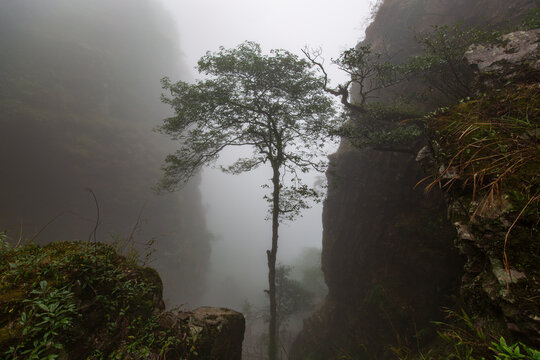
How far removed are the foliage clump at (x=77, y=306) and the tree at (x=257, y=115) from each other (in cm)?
472

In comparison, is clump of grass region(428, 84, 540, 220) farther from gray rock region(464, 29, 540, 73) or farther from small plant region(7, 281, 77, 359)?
small plant region(7, 281, 77, 359)

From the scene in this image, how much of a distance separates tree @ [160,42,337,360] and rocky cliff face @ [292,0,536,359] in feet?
6.28

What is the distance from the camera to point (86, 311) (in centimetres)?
273

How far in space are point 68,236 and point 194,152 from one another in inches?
796

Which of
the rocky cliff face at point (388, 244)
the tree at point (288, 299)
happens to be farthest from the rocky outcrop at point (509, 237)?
the tree at point (288, 299)

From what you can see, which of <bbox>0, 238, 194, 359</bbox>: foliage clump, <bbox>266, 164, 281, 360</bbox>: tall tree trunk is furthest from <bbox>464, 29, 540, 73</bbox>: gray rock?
<bbox>0, 238, 194, 359</bbox>: foliage clump

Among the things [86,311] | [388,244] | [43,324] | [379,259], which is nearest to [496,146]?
[43,324]

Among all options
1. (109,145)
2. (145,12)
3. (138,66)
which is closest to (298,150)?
(109,145)

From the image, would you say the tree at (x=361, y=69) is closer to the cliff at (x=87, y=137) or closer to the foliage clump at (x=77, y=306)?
the foliage clump at (x=77, y=306)

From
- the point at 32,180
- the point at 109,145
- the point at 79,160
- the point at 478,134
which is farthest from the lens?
the point at 109,145

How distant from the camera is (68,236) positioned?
19.7 meters

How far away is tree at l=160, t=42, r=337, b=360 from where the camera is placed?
7.31 m

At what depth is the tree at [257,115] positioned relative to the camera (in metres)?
7.31

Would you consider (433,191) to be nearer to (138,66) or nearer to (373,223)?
(373,223)
